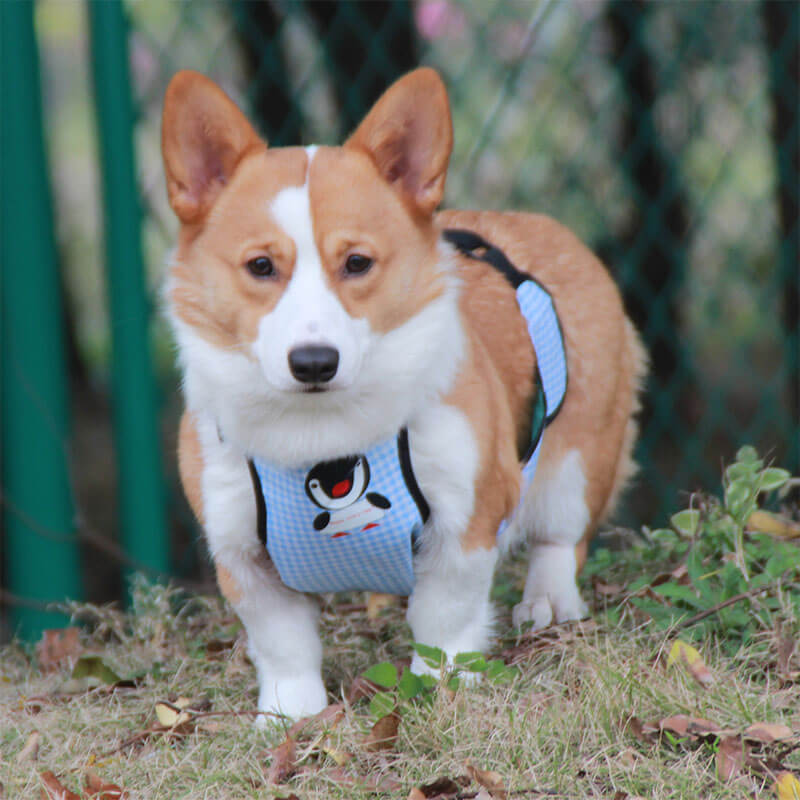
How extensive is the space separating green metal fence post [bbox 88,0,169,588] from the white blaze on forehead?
1601 millimetres

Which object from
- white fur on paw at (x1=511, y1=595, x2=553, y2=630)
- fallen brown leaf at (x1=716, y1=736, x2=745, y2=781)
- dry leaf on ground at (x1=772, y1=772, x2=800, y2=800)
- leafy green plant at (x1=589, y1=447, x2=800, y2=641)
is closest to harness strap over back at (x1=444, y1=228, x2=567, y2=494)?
white fur on paw at (x1=511, y1=595, x2=553, y2=630)

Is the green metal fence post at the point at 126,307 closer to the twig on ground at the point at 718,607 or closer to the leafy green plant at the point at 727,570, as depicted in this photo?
the leafy green plant at the point at 727,570

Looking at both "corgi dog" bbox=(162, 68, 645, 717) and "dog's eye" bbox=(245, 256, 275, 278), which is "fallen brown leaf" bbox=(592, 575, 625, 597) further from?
"dog's eye" bbox=(245, 256, 275, 278)

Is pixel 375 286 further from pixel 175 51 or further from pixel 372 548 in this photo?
pixel 175 51

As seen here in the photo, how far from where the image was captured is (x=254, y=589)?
2496 millimetres

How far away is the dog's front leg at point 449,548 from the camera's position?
2373 mm

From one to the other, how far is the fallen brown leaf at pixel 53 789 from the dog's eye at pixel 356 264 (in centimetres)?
108

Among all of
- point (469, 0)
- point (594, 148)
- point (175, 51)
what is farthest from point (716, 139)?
point (175, 51)

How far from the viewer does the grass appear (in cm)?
210

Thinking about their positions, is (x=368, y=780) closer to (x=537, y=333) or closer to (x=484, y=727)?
(x=484, y=727)

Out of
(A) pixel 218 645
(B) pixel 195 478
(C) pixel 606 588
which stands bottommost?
(A) pixel 218 645

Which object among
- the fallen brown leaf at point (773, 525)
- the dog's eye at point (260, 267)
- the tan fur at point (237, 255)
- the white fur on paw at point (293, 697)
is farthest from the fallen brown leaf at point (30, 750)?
the fallen brown leaf at point (773, 525)

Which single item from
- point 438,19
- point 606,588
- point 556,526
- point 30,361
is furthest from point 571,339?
point 438,19

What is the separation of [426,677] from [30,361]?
1997mm
